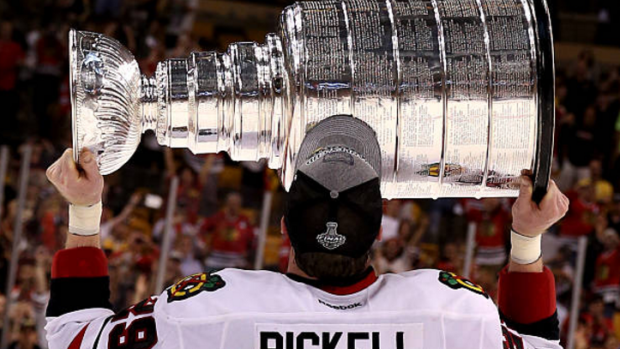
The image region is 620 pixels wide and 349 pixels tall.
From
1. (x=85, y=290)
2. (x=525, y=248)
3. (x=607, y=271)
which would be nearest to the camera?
(x=85, y=290)

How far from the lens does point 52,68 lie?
332 inches

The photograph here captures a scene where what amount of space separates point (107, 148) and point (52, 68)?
6598mm

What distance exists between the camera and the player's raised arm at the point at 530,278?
79.0 inches

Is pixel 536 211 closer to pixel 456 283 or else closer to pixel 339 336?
pixel 456 283

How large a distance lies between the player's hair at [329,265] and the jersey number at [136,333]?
10.9 inches

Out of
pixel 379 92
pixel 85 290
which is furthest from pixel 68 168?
pixel 379 92

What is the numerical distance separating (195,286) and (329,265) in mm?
237

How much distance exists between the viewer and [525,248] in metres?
2.06

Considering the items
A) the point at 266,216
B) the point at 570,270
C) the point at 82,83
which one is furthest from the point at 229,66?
the point at 570,270

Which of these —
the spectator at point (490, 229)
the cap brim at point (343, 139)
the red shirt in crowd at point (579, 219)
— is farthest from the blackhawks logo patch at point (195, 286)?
the red shirt in crowd at point (579, 219)

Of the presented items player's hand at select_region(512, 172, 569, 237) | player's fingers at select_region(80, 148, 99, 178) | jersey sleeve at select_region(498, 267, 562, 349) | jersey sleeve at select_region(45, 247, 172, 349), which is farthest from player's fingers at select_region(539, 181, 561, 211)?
player's fingers at select_region(80, 148, 99, 178)

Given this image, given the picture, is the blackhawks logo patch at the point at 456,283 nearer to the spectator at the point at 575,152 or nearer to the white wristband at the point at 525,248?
the white wristband at the point at 525,248

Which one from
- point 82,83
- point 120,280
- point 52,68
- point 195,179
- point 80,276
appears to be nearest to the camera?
point 80,276

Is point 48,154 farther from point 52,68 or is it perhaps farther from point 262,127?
point 262,127
